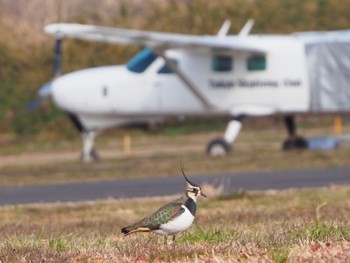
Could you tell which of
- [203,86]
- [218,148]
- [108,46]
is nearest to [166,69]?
[203,86]

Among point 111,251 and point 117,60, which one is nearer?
point 111,251

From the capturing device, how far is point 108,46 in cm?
4247

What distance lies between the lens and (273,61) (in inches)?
1056

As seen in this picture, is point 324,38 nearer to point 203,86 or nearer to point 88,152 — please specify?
point 203,86

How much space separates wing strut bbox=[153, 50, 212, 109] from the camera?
85.4 feet

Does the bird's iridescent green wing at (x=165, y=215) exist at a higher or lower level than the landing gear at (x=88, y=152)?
higher

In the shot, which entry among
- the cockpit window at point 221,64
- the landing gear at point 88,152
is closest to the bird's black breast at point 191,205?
the landing gear at point 88,152

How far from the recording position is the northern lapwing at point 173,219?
8.03 metres

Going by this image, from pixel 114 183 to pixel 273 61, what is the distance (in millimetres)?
7403

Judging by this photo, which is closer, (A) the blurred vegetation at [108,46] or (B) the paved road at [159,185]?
(B) the paved road at [159,185]

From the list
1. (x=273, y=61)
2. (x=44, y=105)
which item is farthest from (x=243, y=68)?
(x=44, y=105)

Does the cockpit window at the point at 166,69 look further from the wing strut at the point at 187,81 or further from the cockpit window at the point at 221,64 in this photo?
the cockpit window at the point at 221,64

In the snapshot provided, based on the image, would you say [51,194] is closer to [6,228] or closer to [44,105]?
[6,228]

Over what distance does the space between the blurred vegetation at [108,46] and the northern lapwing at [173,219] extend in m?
31.4
